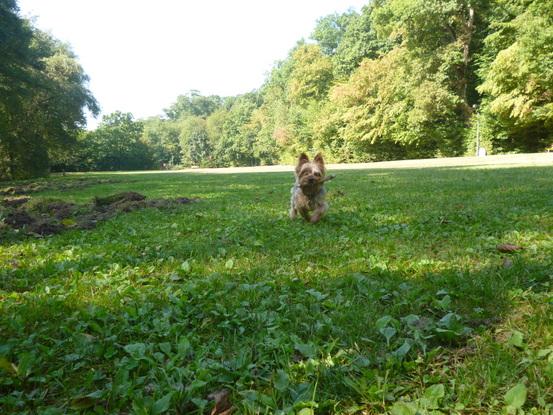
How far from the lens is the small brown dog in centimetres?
660

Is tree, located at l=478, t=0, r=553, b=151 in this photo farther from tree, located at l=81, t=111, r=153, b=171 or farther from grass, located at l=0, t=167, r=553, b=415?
tree, located at l=81, t=111, r=153, b=171

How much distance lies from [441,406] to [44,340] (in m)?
2.46

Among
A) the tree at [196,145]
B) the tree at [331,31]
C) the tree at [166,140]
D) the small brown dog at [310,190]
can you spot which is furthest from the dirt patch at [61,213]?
the tree at [166,140]

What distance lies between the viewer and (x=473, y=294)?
9.67 feet

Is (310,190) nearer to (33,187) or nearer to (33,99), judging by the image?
(33,187)

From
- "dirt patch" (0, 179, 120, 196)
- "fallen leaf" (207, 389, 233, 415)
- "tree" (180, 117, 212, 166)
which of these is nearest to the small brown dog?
"fallen leaf" (207, 389, 233, 415)

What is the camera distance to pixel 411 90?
141 ft

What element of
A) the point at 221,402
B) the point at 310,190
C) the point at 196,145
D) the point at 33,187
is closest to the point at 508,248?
the point at 310,190

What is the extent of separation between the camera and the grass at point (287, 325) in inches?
73.0

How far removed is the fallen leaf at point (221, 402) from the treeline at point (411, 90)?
23.3m

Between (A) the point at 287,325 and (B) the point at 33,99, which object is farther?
(B) the point at 33,99

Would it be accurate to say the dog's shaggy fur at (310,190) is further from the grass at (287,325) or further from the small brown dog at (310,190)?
the grass at (287,325)

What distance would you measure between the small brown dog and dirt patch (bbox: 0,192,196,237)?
3.90 meters

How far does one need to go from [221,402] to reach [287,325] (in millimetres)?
884
